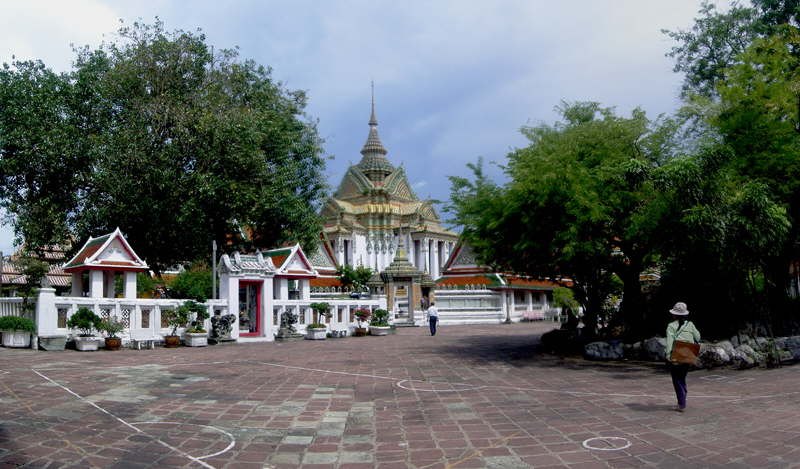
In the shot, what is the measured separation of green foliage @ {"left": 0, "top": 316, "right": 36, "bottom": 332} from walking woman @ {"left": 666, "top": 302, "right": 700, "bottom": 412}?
15.5 meters

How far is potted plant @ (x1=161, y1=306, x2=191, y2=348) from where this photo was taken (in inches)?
726

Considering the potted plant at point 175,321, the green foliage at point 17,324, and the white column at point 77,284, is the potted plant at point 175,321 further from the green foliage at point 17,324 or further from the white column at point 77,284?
the white column at point 77,284

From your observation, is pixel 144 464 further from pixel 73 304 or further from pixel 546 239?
pixel 73 304

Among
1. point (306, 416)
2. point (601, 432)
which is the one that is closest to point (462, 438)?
point (601, 432)

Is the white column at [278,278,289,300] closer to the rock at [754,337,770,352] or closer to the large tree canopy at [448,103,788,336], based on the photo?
the large tree canopy at [448,103,788,336]

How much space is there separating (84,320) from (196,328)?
12.3 ft

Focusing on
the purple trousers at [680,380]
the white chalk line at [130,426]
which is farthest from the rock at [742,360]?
the white chalk line at [130,426]

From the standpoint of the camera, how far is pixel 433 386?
10.2 m

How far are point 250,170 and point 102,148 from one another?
550 centimetres

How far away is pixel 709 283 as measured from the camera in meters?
13.4

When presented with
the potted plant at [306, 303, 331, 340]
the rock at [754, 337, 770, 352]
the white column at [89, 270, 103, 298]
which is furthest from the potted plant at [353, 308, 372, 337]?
the rock at [754, 337, 770, 352]

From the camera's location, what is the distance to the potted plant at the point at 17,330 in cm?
1595

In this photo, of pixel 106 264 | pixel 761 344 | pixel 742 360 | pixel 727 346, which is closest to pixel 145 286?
pixel 106 264

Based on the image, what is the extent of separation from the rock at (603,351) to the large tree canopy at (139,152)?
1498 centimetres
